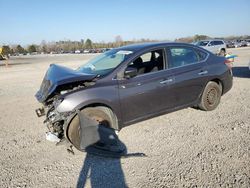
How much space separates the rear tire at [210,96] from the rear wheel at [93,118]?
2.35 m

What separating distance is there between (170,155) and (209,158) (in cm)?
57

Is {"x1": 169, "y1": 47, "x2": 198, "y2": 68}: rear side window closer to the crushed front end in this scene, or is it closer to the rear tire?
the rear tire

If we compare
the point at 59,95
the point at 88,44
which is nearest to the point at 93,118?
the point at 59,95

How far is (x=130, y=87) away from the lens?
437cm

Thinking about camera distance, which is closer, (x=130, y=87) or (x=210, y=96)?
(x=130, y=87)

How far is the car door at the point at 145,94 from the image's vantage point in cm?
435

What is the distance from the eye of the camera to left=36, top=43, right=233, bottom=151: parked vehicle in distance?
3949 mm

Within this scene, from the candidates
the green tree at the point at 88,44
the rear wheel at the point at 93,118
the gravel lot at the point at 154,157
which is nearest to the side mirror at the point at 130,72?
the rear wheel at the point at 93,118

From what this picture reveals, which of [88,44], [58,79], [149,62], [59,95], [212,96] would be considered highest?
[88,44]

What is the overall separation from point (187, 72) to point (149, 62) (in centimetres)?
84

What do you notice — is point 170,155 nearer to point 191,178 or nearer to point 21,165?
point 191,178

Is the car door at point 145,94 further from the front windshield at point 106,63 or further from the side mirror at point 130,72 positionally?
the front windshield at point 106,63

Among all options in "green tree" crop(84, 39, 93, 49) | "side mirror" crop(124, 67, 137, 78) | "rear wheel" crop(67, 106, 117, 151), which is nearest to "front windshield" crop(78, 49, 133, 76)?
"side mirror" crop(124, 67, 137, 78)

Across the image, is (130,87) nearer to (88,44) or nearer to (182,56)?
(182,56)
